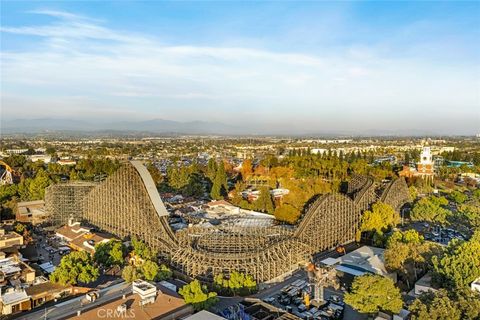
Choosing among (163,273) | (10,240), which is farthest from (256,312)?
(10,240)

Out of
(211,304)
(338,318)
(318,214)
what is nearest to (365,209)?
(318,214)

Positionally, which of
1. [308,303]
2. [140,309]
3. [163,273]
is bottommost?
[308,303]

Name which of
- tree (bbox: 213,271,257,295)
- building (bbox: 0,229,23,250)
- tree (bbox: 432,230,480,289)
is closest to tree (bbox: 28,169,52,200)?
building (bbox: 0,229,23,250)

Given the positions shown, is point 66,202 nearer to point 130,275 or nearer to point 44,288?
point 44,288

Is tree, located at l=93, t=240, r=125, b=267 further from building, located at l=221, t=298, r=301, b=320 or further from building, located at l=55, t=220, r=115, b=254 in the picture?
building, located at l=221, t=298, r=301, b=320

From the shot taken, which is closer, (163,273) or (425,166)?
(163,273)

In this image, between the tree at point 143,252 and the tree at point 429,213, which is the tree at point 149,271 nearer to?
the tree at point 143,252

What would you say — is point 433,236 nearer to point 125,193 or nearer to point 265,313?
point 265,313
